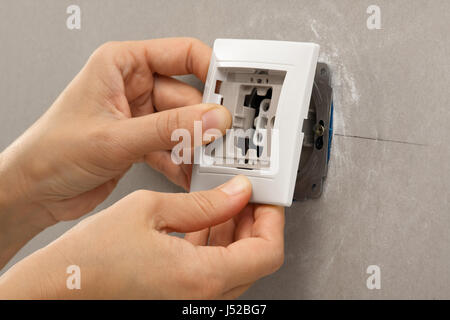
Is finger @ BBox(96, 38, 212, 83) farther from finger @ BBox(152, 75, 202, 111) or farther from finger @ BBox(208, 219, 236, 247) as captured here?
finger @ BBox(208, 219, 236, 247)

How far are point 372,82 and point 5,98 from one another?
0.78 meters

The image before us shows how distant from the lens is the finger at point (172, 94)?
2.50 feet

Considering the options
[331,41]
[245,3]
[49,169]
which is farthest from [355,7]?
[49,169]

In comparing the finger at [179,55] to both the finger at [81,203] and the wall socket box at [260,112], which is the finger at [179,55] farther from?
the finger at [81,203]

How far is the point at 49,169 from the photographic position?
728 mm

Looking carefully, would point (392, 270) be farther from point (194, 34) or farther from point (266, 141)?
point (194, 34)

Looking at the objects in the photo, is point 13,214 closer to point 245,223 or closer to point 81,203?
point 81,203

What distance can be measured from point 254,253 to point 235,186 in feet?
0.30

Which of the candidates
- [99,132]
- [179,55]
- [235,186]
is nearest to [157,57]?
[179,55]

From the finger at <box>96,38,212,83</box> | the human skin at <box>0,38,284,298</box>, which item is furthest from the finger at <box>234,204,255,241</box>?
the finger at <box>96,38,212,83</box>

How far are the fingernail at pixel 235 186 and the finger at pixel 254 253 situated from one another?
0.17ft

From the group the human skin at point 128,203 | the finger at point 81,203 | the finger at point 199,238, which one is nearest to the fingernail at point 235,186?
the human skin at point 128,203

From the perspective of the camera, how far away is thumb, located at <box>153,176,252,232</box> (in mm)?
541

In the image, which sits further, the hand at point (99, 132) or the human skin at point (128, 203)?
the hand at point (99, 132)
